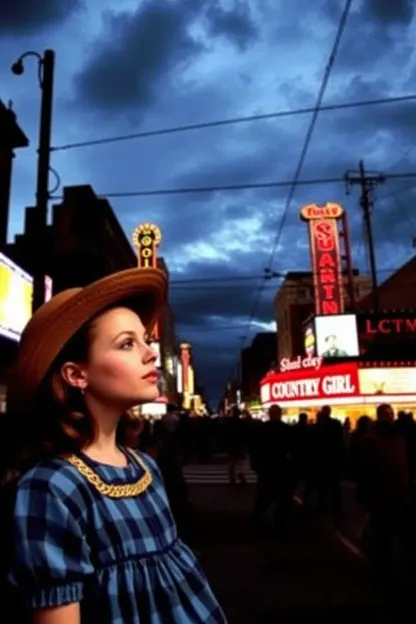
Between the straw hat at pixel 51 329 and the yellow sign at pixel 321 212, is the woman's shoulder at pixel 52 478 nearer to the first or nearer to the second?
the straw hat at pixel 51 329

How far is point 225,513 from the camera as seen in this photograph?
11.5 metres

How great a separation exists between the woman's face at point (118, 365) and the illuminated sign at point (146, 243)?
36.8 meters

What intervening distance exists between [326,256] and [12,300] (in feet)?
75.7

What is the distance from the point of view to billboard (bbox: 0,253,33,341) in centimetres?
1431

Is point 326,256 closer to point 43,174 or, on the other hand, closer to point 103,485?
point 43,174

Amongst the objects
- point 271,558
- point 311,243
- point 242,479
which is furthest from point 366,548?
point 311,243

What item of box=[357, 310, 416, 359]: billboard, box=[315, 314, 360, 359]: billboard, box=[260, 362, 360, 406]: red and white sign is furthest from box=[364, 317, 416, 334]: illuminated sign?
box=[260, 362, 360, 406]: red and white sign

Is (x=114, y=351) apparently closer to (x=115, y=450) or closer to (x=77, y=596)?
(x=115, y=450)

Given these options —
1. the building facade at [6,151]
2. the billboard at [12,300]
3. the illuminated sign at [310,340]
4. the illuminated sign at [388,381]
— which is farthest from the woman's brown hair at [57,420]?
the illuminated sign at [310,340]

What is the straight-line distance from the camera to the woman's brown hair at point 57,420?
5.59ft

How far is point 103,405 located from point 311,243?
110 ft

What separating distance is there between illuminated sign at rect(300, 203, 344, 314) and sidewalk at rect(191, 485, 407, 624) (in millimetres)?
23590

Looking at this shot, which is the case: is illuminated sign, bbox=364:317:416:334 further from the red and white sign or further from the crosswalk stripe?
the crosswalk stripe

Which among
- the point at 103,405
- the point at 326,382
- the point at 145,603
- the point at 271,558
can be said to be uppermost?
the point at 326,382
